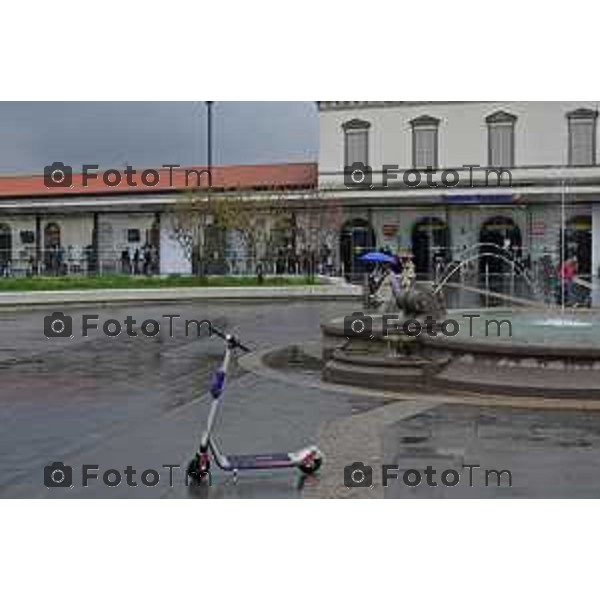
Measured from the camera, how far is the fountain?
1069 centimetres

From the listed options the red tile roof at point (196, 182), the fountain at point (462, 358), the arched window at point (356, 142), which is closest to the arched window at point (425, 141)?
the arched window at point (356, 142)

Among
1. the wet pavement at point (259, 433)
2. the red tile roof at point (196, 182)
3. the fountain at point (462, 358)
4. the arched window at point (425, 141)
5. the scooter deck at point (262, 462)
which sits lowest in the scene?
the wet pavement at point (259, 433)

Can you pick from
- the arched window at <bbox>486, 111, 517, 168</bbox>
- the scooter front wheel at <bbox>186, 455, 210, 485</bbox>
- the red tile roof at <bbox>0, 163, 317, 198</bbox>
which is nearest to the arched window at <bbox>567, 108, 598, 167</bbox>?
the arched window at <bbox>486, 111, 517, 168</bbox>

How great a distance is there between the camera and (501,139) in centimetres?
4712

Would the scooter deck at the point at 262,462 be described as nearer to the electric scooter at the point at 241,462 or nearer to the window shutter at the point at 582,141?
the electric scooter at the point at 241,462

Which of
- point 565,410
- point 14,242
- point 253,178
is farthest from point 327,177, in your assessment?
point 565,410

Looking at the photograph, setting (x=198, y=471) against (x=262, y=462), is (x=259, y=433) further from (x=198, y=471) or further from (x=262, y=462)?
(x=198, y=471)

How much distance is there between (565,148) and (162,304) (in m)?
25.3

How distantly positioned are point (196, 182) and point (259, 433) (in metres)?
44.3

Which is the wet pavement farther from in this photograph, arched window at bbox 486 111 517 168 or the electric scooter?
arched window at bbox 486 111 517 168

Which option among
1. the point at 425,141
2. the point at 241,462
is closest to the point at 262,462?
the point at 241,462

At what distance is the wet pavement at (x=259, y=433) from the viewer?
22.8 feet

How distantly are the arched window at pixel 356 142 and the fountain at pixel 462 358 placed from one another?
36.0 meters

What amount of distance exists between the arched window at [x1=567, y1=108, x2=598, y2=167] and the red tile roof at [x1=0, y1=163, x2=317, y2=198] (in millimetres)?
13626
